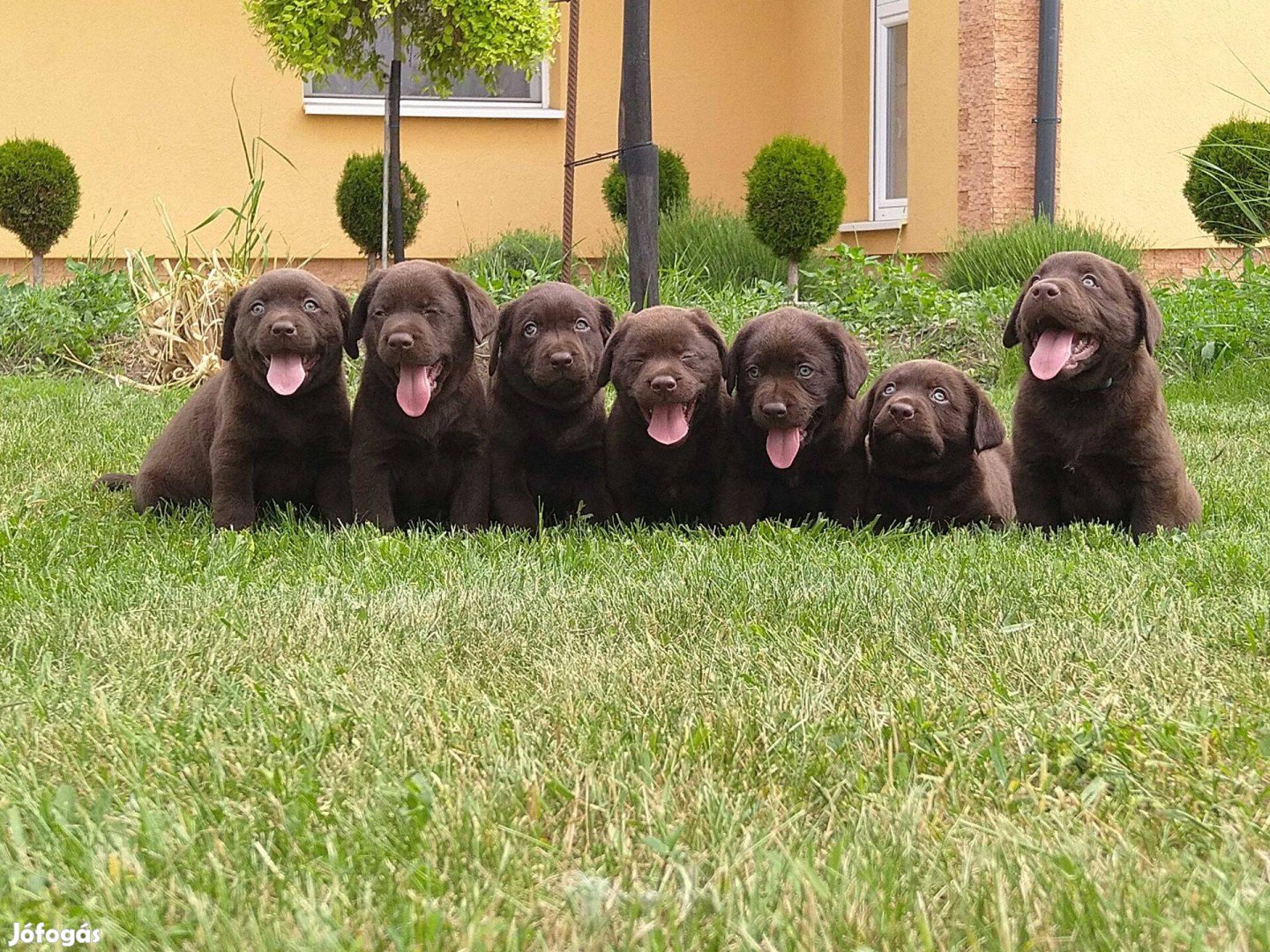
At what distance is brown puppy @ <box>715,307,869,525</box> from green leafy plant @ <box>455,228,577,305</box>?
5529 mm

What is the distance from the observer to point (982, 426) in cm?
492

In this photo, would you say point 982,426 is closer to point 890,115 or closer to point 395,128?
point 395,128

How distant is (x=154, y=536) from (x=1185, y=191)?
985 cm

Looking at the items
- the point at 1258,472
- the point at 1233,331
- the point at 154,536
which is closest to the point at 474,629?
the point at 154,536

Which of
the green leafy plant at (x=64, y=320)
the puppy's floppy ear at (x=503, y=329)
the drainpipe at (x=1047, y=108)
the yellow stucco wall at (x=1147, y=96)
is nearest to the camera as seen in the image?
the puppy's floppy ear at (x=503, y=329)

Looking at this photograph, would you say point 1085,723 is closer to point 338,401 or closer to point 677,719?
point 677,719

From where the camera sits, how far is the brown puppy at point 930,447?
4797 mm

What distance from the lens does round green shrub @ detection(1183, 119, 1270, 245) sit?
36.2 ft

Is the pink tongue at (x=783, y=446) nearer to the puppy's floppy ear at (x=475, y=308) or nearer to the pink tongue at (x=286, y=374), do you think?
the puppy's floppy ear at (x=475, y=308)

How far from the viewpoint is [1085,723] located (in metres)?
2.56

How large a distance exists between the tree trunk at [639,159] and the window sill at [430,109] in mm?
7938

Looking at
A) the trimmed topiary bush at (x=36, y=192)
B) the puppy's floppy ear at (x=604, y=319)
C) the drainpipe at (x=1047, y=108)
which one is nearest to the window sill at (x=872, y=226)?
the drainpipe at (x=1047, y=108)

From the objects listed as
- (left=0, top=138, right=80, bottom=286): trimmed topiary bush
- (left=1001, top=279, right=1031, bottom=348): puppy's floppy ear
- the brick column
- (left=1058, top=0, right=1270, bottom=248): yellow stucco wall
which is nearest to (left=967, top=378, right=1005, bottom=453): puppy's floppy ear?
(left=1001, top=279, right=1031, bottom=348): puppy's floppy ear

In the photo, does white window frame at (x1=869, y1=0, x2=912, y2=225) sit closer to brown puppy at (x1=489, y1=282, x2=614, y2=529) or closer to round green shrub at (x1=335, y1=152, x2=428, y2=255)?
round green shrub at (x1=335, y1=152, x2=428, y2=255)
